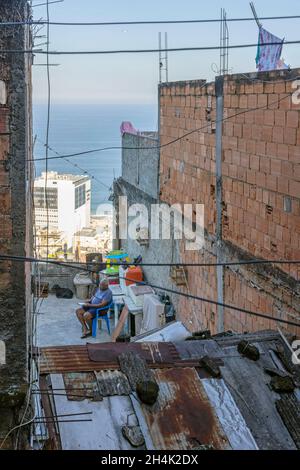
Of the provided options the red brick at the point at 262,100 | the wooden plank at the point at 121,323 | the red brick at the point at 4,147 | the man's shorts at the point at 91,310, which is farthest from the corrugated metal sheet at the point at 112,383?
the wooden plank at the point at 121,323

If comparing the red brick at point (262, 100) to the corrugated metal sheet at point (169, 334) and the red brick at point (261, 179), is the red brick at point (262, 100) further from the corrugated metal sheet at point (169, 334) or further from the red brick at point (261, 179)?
the corrugated metal sheet at point (169, 334)

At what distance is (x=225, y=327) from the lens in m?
10.9

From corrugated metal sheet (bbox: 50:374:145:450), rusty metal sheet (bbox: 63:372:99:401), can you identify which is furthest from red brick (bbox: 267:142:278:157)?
corrugated metal sheet (bbox: 50:374:145:450)

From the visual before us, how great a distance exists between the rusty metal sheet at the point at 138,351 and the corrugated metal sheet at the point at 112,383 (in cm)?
28

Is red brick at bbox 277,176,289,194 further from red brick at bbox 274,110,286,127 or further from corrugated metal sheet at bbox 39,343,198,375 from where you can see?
corrugated metal sheet at bbox 39,343,198,375

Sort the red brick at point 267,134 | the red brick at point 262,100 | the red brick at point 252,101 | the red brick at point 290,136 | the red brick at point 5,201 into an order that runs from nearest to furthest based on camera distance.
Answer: the red brick at point 5,201 → the red brick at point 290,136 → the red brick at point 267,134 → the red brick at point 262,100 → the red brick at point 252,101

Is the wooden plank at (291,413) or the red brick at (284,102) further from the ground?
the red brick at (284,102)

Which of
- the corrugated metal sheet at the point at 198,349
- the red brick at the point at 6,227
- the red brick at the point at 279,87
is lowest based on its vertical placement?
the corrugated metal sheet at the point at 198,349

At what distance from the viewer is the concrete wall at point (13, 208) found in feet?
16.8

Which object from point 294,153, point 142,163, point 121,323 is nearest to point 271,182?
point 294,153

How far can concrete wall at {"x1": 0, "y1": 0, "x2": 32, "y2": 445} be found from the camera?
512 centimetres

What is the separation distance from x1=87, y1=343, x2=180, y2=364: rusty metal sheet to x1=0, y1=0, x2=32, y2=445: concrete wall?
4.90ft

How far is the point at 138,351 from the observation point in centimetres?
705
